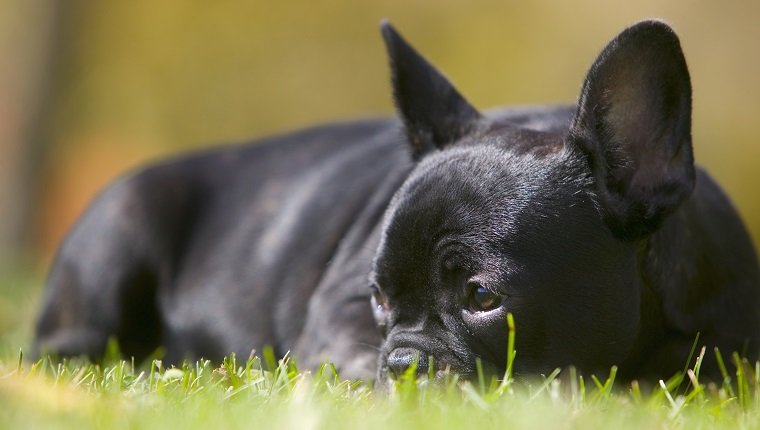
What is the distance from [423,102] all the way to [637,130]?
2.89ft

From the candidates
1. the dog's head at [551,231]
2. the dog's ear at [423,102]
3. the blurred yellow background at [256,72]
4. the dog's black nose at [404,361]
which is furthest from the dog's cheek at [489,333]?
the blurred yellow background at [256,72]

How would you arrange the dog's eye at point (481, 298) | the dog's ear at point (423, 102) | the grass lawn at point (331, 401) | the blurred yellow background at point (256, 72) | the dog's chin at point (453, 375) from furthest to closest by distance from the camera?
the blurred yellow background at point (256, 72)
the dog's ear at point (423, 102)
the dog's eye at point (481, 298)
the dog's chin at point (453, 375)
the grass lawn at point (331, 401)

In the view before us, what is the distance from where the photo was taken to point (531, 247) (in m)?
3.23

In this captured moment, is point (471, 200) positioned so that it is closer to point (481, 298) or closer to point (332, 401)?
point (481, 298)

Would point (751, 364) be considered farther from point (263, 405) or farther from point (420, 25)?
point (420, 25)

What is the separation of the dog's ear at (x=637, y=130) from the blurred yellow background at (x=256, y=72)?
618 centimetres

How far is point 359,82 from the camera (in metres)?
12.0

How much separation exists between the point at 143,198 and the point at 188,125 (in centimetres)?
753

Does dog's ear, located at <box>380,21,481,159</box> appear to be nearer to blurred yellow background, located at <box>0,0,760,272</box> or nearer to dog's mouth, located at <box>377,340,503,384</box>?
dog's mouth, located at <box>377,340,503,384</box>

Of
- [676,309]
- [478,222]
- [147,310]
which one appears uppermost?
[478,222]

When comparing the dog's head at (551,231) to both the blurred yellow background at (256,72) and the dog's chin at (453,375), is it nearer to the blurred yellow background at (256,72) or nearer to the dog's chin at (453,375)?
the dog's chin at (453,375)

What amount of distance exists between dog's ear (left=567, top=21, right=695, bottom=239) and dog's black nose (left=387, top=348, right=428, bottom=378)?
696 millimetres

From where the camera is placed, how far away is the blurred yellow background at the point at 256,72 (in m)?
10.1

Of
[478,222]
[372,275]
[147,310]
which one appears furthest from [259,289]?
[478,222]
